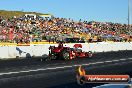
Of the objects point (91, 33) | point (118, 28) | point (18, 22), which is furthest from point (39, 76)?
point (118, 28)

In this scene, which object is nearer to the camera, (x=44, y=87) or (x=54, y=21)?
(x=44, y=87)

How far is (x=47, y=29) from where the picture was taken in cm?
4775

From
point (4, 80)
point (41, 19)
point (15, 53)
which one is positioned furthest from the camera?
point (41, 19)

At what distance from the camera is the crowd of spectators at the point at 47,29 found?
38562 mm

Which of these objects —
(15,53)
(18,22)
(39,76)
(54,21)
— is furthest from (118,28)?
(39,76)

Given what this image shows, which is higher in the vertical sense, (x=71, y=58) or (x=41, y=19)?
(x=41, y=19)

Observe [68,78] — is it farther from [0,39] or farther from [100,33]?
[100,33]

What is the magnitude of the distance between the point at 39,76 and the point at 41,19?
36968mm

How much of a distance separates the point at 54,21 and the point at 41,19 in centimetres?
242

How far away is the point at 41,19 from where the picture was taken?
172 ft

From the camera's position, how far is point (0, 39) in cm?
3491

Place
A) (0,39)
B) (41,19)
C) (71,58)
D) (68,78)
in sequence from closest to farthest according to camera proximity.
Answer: (68,78) < (71,58) < (0,39) < (41,19)

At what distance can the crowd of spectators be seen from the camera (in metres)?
38.6

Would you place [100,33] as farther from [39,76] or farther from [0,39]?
[39,76]
